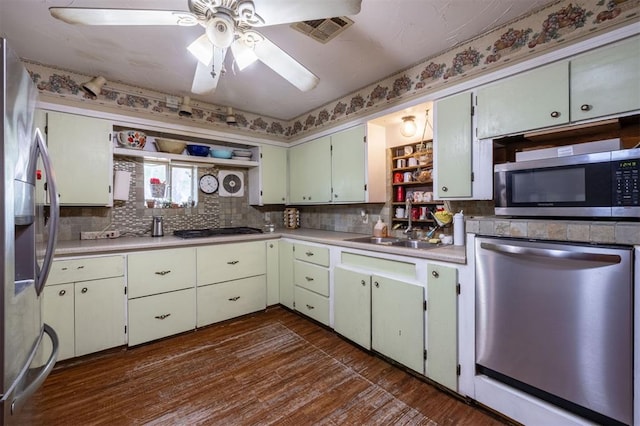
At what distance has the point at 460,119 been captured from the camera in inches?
77.6

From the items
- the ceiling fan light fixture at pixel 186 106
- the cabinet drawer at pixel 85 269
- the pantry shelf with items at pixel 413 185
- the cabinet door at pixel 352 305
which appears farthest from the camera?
the ceiling fan light fixture at pixel 186 106

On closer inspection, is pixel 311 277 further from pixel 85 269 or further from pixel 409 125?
pixel 85 269

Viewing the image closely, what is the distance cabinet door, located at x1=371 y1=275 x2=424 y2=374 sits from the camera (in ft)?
6.25

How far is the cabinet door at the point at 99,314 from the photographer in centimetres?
214

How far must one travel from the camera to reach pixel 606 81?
4.61ft

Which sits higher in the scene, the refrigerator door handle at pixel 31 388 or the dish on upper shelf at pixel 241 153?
the dish on upper shelf at pixel 241 153

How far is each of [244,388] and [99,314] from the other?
1.34m

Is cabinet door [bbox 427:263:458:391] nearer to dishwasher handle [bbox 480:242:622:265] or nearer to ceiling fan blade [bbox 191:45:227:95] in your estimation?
dishwasher handle [bbox 480:242:622:265]

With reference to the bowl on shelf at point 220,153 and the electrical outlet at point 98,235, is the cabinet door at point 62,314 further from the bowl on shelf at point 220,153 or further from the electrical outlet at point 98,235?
the bowl on shelf at point 220,153

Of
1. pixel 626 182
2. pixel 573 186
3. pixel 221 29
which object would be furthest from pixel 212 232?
pixel 626 182

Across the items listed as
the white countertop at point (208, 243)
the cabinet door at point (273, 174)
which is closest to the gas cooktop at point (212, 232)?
the white countertop at point (208, 243)

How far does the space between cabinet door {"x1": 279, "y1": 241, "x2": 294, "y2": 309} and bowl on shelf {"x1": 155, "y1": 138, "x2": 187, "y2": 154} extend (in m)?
1.49

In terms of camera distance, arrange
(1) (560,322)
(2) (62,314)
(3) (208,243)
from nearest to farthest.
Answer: (1) (560,322) < (2) (62,314) < (3) (208,243)

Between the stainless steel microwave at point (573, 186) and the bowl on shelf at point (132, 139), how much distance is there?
305 centimetres
